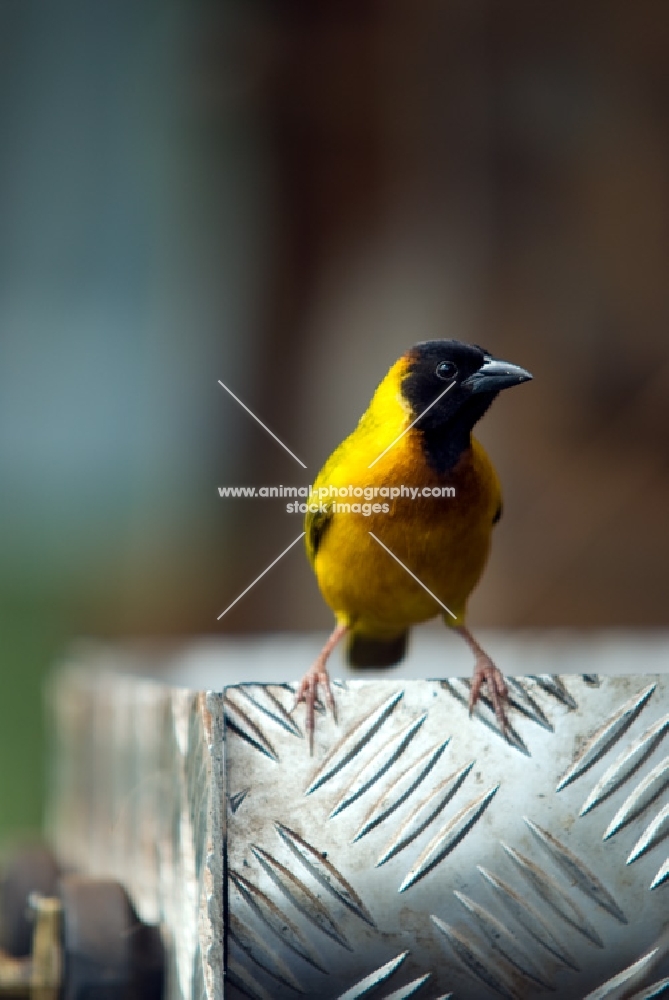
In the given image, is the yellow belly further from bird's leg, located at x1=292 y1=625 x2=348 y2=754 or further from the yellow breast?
bird's leg, located at x1=292 y1=625 x2=348 y2=754

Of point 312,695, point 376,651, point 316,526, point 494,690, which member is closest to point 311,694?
point 312,695

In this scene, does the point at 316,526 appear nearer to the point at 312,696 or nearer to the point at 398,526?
the point at 398,526

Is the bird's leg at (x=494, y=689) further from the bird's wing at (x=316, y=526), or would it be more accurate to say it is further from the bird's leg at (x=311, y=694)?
the bird's wing at (x=316, y=526)

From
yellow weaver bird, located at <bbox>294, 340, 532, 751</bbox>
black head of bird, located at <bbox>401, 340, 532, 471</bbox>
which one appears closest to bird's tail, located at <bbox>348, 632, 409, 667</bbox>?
yellow weaver bird, located at <bbox>294, 340, 532, 751</bbox>

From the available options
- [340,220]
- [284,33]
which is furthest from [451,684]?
[284,33]

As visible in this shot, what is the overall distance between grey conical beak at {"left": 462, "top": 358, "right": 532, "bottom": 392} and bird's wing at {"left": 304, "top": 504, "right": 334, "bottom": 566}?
0.23m

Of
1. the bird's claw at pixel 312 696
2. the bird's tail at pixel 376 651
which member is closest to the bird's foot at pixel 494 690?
the bird's claw at pixel 312 696

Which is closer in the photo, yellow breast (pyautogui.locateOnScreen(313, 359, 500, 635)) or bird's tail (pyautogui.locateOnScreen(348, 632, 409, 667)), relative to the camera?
yellow breast (pyautogui.locateOnScreen(313, 359, 500, 635))

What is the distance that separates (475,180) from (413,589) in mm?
2272

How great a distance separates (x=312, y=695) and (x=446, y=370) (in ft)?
0.97

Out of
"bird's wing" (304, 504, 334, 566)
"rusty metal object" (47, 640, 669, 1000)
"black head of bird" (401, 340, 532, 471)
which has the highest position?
"black head of bird" (401, 340, 532, 471)

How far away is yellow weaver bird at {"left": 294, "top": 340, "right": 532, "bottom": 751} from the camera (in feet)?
3.04

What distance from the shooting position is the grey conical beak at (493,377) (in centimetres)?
87

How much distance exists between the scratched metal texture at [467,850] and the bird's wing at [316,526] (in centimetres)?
26
